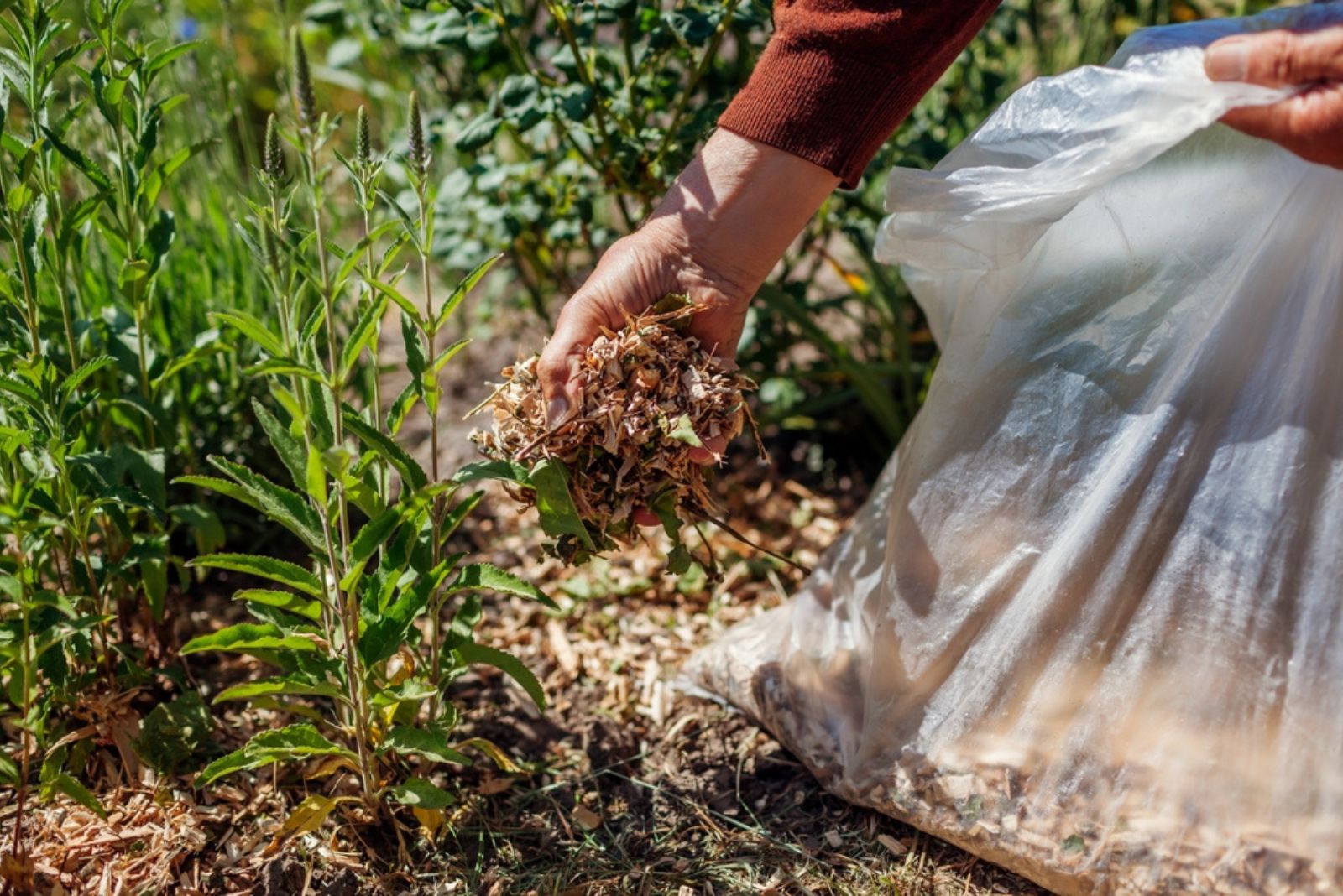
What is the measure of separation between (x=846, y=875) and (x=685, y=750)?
36cm

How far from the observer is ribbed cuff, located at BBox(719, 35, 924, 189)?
53.3 inches

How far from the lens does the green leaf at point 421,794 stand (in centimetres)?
136

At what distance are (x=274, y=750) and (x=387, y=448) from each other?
1.40 feet

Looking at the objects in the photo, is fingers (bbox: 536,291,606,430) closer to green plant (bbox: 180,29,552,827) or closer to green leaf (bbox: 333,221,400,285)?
green plant (bbox: 180,29,552,827)

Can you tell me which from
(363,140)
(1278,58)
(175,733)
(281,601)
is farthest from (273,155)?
(1278,58)

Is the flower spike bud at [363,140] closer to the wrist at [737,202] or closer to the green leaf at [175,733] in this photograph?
the wrist at [737,202]

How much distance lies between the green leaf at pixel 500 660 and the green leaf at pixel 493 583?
0.29ft

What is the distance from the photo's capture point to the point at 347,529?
1.31 meters

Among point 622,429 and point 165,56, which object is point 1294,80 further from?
point 165,56

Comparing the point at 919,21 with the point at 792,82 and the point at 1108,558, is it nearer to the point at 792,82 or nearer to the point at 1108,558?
the point at 792,82

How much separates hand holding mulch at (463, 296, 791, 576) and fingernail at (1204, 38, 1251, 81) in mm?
677

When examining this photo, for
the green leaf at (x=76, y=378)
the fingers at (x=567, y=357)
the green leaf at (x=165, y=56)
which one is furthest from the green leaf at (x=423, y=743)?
the green leaf at (x=165, y=56)

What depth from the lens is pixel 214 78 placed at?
2162 mm

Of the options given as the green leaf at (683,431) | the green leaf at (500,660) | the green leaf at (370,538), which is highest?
the green leaf at (683,431)
